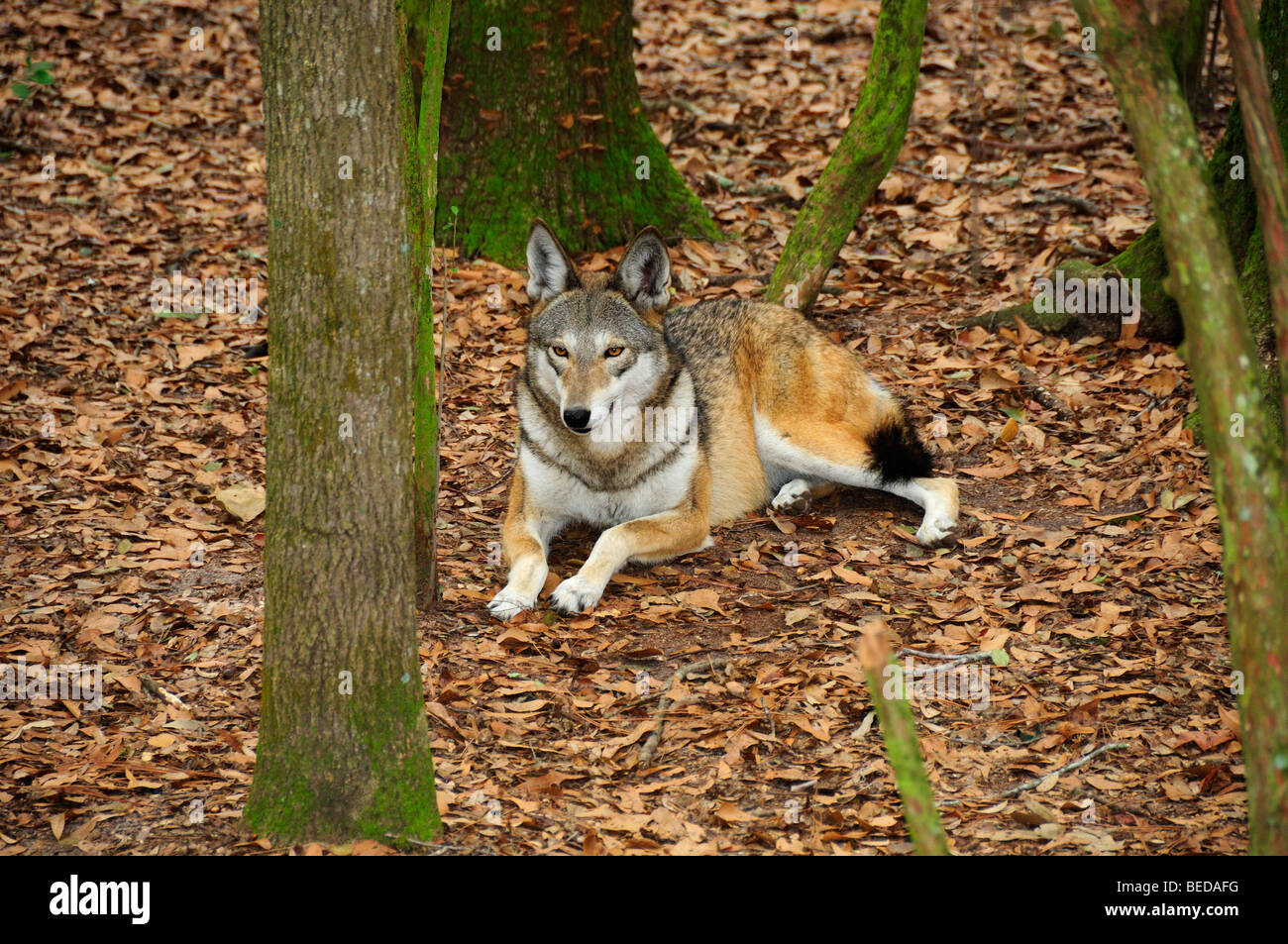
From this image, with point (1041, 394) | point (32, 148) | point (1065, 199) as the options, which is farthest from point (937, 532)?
point (32, 148)

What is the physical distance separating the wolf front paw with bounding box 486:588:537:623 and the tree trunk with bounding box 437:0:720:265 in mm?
3907

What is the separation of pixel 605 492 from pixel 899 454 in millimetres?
1666

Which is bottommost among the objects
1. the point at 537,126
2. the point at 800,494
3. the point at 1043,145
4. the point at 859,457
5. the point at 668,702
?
the point at 668,702

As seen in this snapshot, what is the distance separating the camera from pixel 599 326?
20.6 feet

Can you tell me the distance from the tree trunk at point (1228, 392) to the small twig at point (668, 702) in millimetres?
2264

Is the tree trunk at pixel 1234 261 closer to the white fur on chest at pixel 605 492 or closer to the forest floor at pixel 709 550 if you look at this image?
the forest floor at pixel 709 550

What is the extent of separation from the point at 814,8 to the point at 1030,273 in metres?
6.35

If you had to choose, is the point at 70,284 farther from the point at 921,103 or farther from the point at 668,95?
the point at 921,103

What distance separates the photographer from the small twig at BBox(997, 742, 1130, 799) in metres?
4.21

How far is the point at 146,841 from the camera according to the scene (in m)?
3.96

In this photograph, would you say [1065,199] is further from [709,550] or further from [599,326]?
[599,326]
